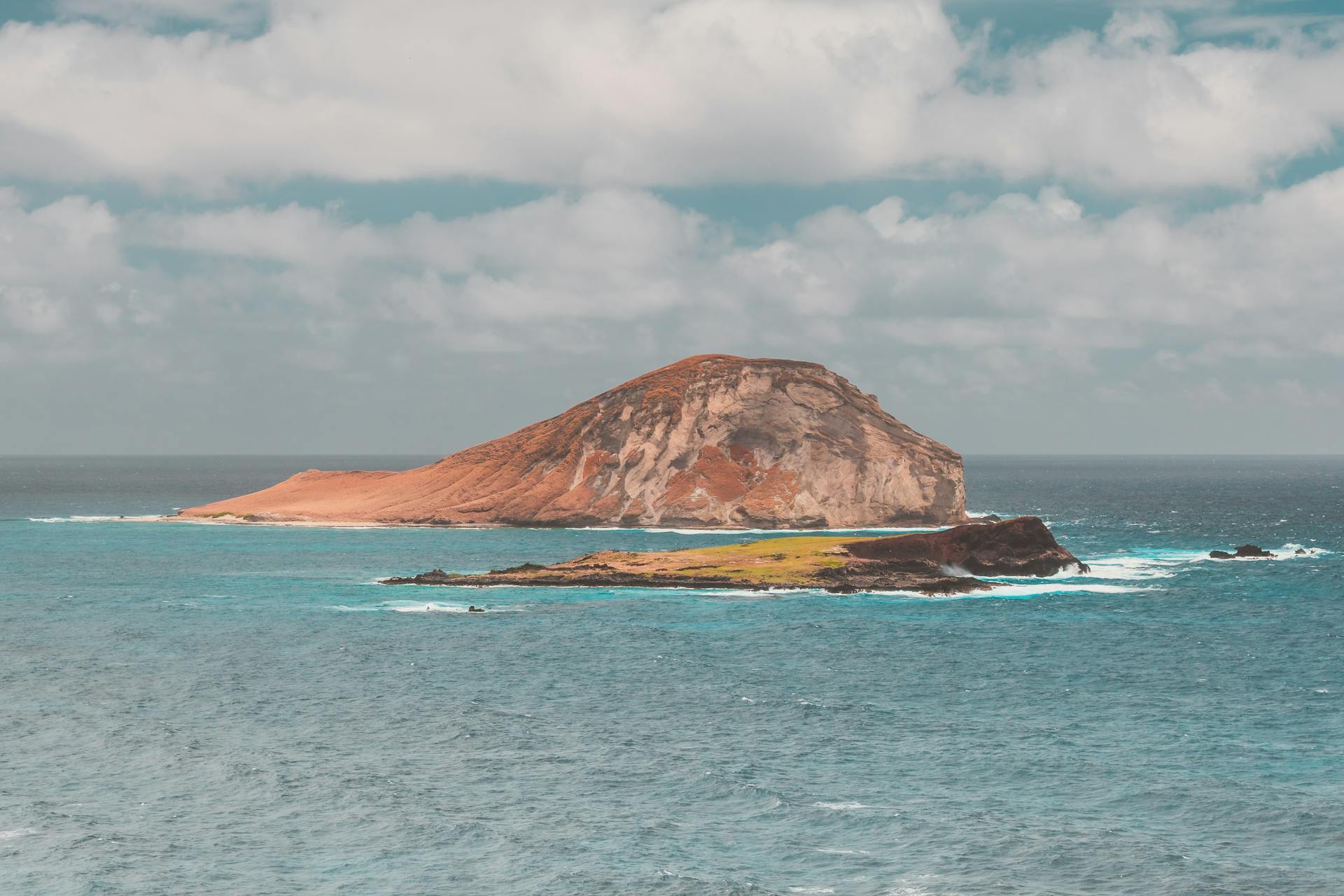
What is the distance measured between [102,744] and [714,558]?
66.9m

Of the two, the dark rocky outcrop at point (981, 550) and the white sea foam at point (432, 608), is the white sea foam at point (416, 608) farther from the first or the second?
the dark rocky outcrop at point (981, 550)

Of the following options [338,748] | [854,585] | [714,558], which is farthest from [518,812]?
[714,558]

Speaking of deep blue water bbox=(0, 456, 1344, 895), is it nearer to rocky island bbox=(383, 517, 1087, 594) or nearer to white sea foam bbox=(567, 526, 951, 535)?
rocky island bbox=(383, 517, 1087, 594)

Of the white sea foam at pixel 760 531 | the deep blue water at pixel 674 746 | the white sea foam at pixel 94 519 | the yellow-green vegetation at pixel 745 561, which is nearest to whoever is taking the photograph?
the deep blue water at pixel 674 746

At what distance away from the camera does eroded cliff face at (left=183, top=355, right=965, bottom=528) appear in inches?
6324

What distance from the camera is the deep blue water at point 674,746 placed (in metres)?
32.6

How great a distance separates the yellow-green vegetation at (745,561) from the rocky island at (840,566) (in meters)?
0.11

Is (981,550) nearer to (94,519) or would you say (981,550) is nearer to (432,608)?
(432,608)

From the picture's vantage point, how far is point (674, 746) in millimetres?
45000

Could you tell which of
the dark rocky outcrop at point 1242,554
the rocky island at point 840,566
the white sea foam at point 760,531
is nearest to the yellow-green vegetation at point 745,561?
the rocky island at point 840,566

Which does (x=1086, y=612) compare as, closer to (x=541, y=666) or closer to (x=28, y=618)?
(x=541, y=666)

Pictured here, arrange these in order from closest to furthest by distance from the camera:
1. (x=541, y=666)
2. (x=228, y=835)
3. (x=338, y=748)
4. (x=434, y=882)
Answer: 1. (x=434, y=882)
2. (x=228, y=835)
3. (x=338, y=748)
4. (x=541, y=666)

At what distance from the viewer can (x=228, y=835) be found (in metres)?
34.8

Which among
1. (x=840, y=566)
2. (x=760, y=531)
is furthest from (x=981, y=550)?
(x=760, y=531)
